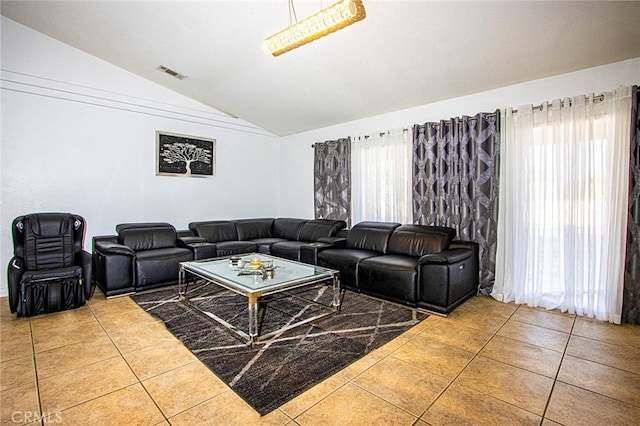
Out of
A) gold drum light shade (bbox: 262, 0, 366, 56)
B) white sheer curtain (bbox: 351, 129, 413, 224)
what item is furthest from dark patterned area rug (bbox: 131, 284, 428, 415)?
gold drum light shade (bbox: 262, 0, 366, 56)

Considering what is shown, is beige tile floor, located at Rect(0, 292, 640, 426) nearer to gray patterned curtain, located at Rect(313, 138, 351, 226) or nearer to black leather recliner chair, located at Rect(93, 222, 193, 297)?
black leather recliner chair, located at Rect(93, 222, 193, 297)

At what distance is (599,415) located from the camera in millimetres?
1737

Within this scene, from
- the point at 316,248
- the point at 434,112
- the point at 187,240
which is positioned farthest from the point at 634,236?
the point at 187,240

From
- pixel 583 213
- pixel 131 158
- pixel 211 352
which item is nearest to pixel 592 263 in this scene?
pixel 583 213

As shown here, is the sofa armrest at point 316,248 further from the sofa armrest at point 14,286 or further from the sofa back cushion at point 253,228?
the sofa armrest at point 14,286

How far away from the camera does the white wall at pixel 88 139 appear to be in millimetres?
3824

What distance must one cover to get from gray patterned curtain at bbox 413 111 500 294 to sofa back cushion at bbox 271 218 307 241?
221 cm

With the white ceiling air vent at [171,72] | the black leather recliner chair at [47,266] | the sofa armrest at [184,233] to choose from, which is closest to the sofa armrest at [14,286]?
the black leather recliner chair at [47,266]

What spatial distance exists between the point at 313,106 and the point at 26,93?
3.74 m

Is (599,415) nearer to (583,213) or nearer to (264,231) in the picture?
(583,213)

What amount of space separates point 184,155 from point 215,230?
1385 millimetres

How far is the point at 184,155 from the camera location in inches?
208

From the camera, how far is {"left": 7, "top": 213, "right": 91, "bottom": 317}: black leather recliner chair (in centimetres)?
305

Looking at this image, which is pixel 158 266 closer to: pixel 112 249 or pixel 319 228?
pixel 112 249
